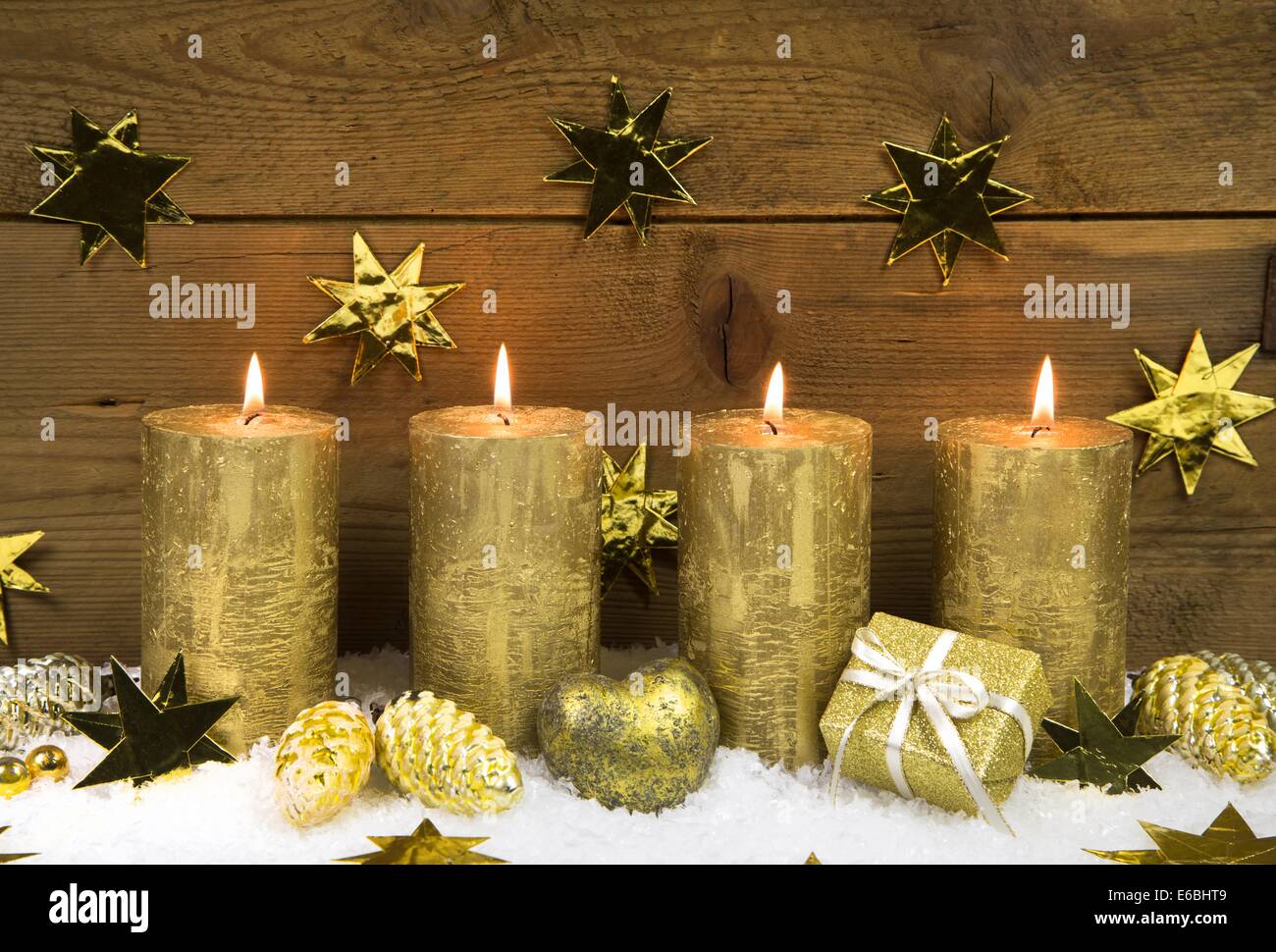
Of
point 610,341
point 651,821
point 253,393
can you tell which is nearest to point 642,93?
point 610,341

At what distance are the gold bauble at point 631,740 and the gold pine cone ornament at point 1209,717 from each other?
0.41m

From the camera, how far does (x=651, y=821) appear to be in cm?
94

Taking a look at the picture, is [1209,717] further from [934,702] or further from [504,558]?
[504,558]

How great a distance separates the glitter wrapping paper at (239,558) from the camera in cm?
99

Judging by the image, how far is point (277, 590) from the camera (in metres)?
1.01

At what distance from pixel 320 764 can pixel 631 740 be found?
0.24m

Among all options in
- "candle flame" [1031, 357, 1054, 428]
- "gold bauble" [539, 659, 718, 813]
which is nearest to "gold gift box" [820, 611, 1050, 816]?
"gold bauble" [539, 659, 718, 813]

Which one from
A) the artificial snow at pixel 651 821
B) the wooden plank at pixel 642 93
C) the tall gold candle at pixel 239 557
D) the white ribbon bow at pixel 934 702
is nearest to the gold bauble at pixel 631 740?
the artificial snow at pixel 651 821

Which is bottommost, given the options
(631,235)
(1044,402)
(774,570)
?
(774,570)

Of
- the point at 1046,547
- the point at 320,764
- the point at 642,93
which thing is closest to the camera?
the point at 320,764

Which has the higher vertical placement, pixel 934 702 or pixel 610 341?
pixel 610 341

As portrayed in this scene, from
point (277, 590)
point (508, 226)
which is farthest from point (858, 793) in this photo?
point (508, 226)

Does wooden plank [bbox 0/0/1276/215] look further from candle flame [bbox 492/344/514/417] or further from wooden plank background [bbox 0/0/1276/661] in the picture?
candle flame [bbox 492/344/514/417]
